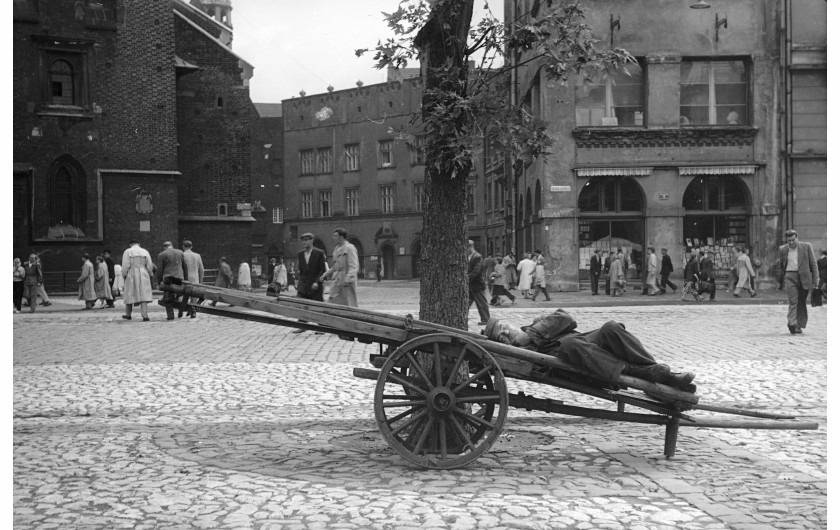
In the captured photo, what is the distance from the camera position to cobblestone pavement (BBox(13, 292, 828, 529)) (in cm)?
513

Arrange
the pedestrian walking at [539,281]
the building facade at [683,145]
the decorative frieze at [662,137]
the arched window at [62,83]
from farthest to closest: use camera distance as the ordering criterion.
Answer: the arched window at [62,83] → the decorative frieze at [662,137] → the building facade at [683,145] → the pedestrian walking at [539,281]

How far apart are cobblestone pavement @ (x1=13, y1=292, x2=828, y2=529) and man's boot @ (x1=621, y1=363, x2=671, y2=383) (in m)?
0.58

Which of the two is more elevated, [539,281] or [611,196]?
[611,196]

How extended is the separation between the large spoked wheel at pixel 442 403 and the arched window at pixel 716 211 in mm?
28434

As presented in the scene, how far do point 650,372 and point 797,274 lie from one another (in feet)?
36.1

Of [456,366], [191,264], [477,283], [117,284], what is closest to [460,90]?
[456,366]

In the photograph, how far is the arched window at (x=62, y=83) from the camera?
35.3m

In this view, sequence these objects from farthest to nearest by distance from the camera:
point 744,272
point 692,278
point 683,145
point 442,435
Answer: point 683,145
point 744,272
point 692,278
point 442,435

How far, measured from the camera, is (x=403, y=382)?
621 centimetres

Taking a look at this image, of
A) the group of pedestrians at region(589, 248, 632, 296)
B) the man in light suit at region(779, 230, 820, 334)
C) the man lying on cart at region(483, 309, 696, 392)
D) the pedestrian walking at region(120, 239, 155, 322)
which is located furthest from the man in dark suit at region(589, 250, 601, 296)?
the man lying on cart at region(483, 309, 696, 392)

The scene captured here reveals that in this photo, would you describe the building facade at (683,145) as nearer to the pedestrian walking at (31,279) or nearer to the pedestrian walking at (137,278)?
the pedestrian walking at (137,278)

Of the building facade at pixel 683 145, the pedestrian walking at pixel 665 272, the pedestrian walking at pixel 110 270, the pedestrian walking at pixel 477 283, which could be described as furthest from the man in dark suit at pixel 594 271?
the pedestrian walking at pixel 110 270

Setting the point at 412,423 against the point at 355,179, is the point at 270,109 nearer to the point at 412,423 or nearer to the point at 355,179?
the point at 355,179
